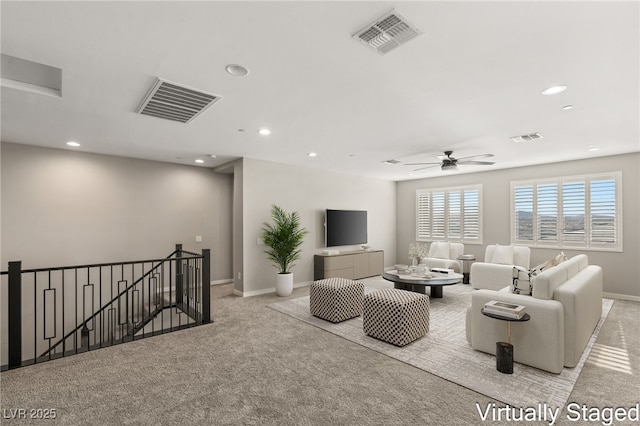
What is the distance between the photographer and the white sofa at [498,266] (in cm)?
635

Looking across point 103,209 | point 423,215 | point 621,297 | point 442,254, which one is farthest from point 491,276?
point 103,209

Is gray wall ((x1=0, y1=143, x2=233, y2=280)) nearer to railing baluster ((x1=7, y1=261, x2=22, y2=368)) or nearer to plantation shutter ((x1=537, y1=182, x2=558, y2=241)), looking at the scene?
railing baluster ((x1=7, y1=261, x2=22, y2=368))

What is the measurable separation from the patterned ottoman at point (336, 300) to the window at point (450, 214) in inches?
184

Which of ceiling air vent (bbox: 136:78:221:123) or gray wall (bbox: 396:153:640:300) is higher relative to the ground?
ceiling air vent (bbox: 136:78:221:123)

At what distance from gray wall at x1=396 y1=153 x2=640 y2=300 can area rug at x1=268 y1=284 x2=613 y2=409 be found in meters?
1.70

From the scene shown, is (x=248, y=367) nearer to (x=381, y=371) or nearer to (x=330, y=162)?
(x=381, y=371)

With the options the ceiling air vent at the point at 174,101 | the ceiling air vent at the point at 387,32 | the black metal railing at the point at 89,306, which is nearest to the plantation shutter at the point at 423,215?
the black metal railing at the point at 89,306

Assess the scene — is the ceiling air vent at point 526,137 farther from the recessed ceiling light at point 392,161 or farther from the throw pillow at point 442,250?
the throw pillow at point 442,250

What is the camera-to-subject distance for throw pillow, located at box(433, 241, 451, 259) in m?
7.88

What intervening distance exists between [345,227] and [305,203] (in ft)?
Result: 4.61

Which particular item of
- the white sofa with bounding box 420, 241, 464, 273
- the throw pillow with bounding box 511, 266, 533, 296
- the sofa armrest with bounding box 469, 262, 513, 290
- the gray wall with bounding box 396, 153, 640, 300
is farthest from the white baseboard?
the throw pillow with bounding box 511, 266, 533, 296

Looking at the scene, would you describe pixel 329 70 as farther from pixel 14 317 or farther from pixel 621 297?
pixel 621 297

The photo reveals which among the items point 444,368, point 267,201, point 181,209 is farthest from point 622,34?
point 181,209

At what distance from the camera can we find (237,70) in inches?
106
